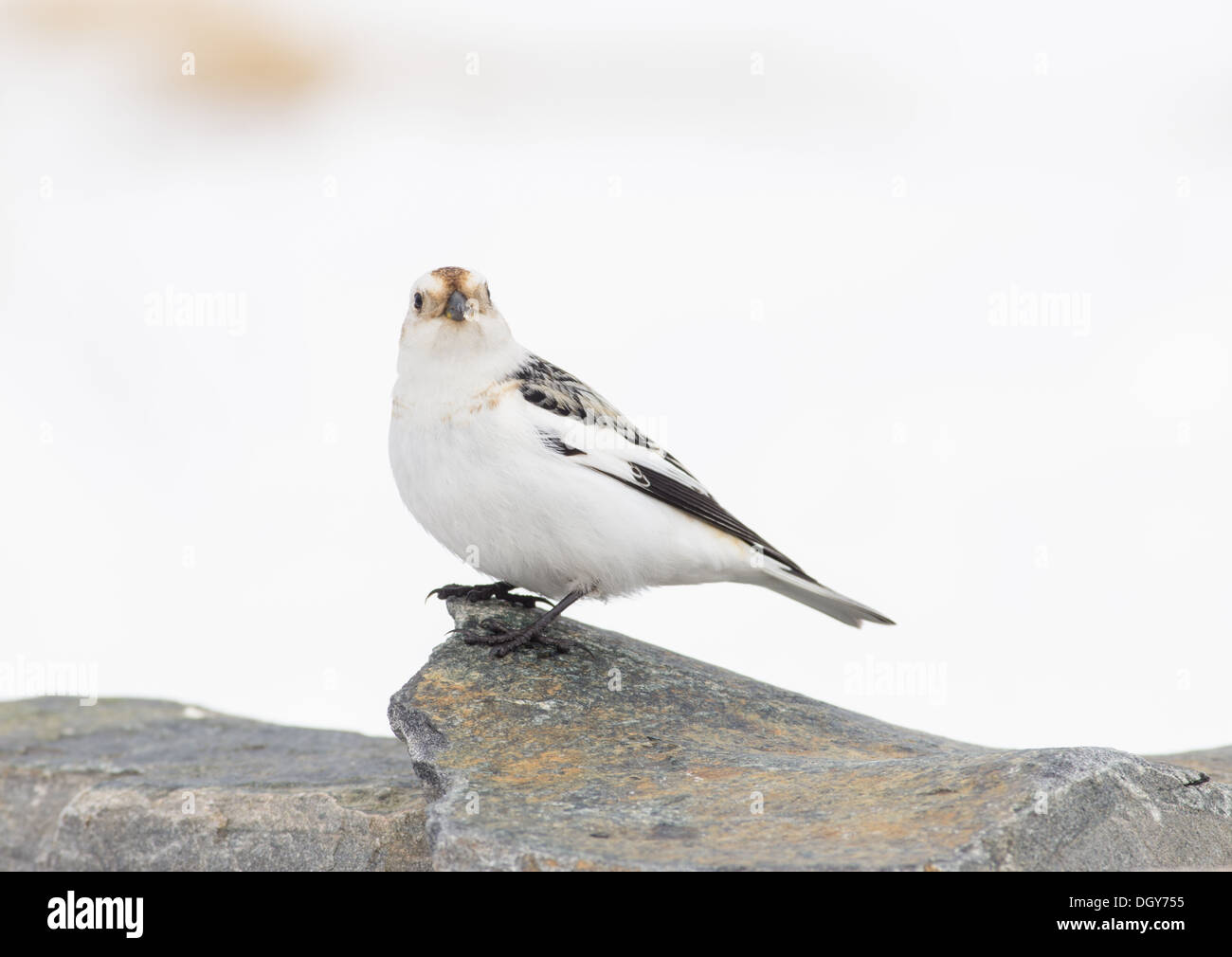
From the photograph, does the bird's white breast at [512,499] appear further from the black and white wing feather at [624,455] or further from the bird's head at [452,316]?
the bird's head at [452,316]

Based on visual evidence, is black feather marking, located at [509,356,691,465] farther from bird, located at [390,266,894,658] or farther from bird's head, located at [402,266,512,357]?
bird's head, located at [402,266,512,357]

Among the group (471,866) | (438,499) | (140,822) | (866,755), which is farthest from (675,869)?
(140,822)

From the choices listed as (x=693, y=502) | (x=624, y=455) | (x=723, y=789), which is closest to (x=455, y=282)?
(x=624, y=455)

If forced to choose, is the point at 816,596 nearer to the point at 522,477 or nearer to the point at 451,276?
the point at 522,477

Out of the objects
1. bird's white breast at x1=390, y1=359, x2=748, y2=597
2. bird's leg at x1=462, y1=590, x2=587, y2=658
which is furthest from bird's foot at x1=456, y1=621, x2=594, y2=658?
bird's white breast at x1=390, y1=359, x2=748, y2=597
